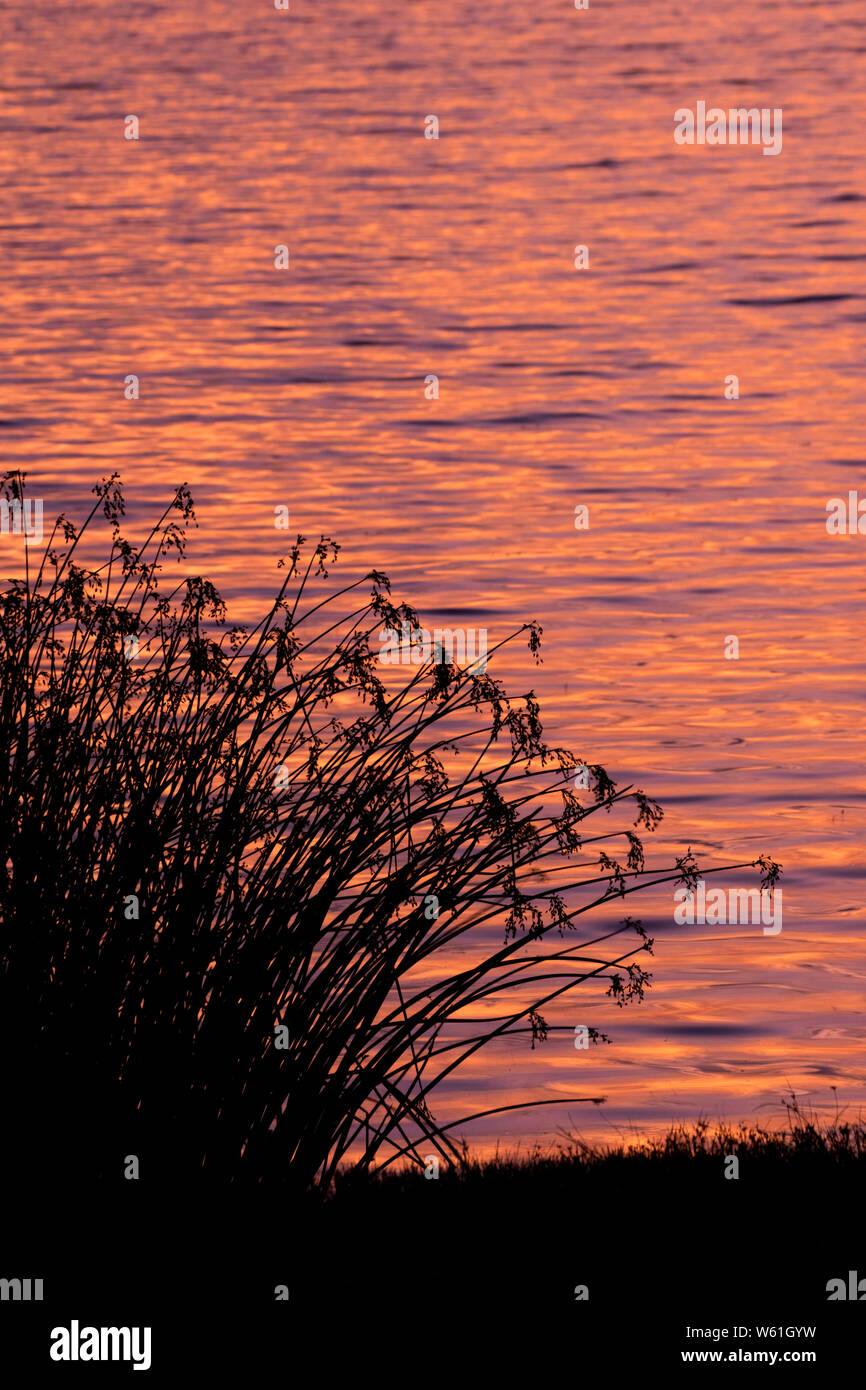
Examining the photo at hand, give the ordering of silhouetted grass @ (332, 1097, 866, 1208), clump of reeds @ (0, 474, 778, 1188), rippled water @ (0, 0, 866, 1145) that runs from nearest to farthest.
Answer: clump of reeds @ (0, 474, 778, 1188) < silhouetted grass @ (332, 1097, 866, 1208) < rippled water @ (0, 0, 866, 1145)

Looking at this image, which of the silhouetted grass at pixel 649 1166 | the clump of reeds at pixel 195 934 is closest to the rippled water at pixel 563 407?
the silhouetted grass at pixel 649 1166

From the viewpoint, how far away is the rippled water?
880 centimetres

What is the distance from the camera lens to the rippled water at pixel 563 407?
880 centimetres

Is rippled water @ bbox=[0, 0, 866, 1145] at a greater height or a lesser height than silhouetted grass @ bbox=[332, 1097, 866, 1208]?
greater

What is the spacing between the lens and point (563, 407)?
677 inches

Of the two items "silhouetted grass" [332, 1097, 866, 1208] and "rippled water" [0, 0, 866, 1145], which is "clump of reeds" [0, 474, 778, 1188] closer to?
"silhouetted grass" [332, 1097, 866, 1208]

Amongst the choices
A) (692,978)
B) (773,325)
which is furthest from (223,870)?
(773,325)

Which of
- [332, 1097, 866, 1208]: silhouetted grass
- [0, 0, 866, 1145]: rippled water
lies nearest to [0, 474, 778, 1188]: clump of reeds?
[332, 1097, 866, 1208]: silhouetted grass

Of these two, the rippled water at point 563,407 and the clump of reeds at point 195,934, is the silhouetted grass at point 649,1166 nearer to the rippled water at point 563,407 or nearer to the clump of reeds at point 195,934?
the rippled water at point 563,407

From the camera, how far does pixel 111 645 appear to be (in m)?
5.70

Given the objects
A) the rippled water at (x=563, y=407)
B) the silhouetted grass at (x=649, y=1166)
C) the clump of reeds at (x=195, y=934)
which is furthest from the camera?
the rippled water at (x=563, y=407)

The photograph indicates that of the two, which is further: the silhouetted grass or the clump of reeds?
the silhouetted grass

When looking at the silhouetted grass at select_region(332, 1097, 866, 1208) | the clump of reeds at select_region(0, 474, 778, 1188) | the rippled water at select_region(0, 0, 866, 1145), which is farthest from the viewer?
the rippled water at select_region(0, 0, 866, 1145)
